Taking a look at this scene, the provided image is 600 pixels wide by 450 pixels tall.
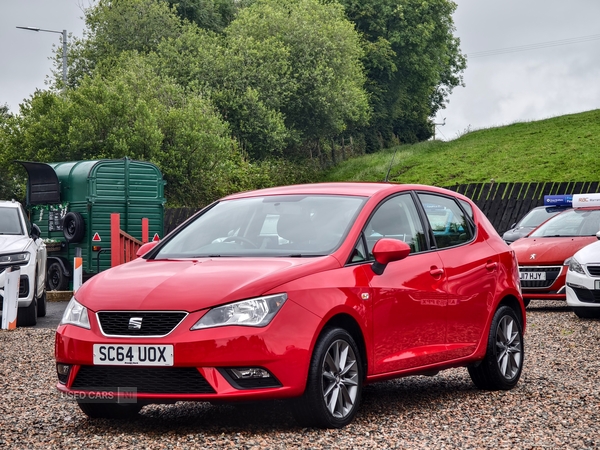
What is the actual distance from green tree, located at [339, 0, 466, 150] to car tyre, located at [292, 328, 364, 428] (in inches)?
2554

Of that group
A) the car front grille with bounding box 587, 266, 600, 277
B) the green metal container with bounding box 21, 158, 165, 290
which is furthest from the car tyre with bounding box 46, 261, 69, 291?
the car front grille with bounding box 587, 266, 600, 277

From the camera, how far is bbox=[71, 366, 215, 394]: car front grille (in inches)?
235

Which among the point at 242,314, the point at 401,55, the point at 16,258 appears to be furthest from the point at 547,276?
the point at 401,55

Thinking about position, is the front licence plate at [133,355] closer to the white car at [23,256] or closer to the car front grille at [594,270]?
the white car at [23,256]

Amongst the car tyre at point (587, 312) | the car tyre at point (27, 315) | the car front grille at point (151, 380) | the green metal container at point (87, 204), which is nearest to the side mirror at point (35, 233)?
the car tyre at point (27, 315)

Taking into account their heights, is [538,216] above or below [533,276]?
above

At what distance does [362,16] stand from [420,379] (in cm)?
6600

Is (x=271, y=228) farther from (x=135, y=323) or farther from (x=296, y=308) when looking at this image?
(x=135, y=323)

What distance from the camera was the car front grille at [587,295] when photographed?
14.4 m

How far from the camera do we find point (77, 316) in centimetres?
639

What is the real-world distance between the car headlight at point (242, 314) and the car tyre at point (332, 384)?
415 mm

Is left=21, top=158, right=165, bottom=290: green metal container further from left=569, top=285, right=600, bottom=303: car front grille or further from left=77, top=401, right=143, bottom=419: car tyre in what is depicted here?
left=77, top=401, right=143, bottom=419: car tyre

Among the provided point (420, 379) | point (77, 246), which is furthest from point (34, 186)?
point (420, 379)

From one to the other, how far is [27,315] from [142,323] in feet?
32.1
